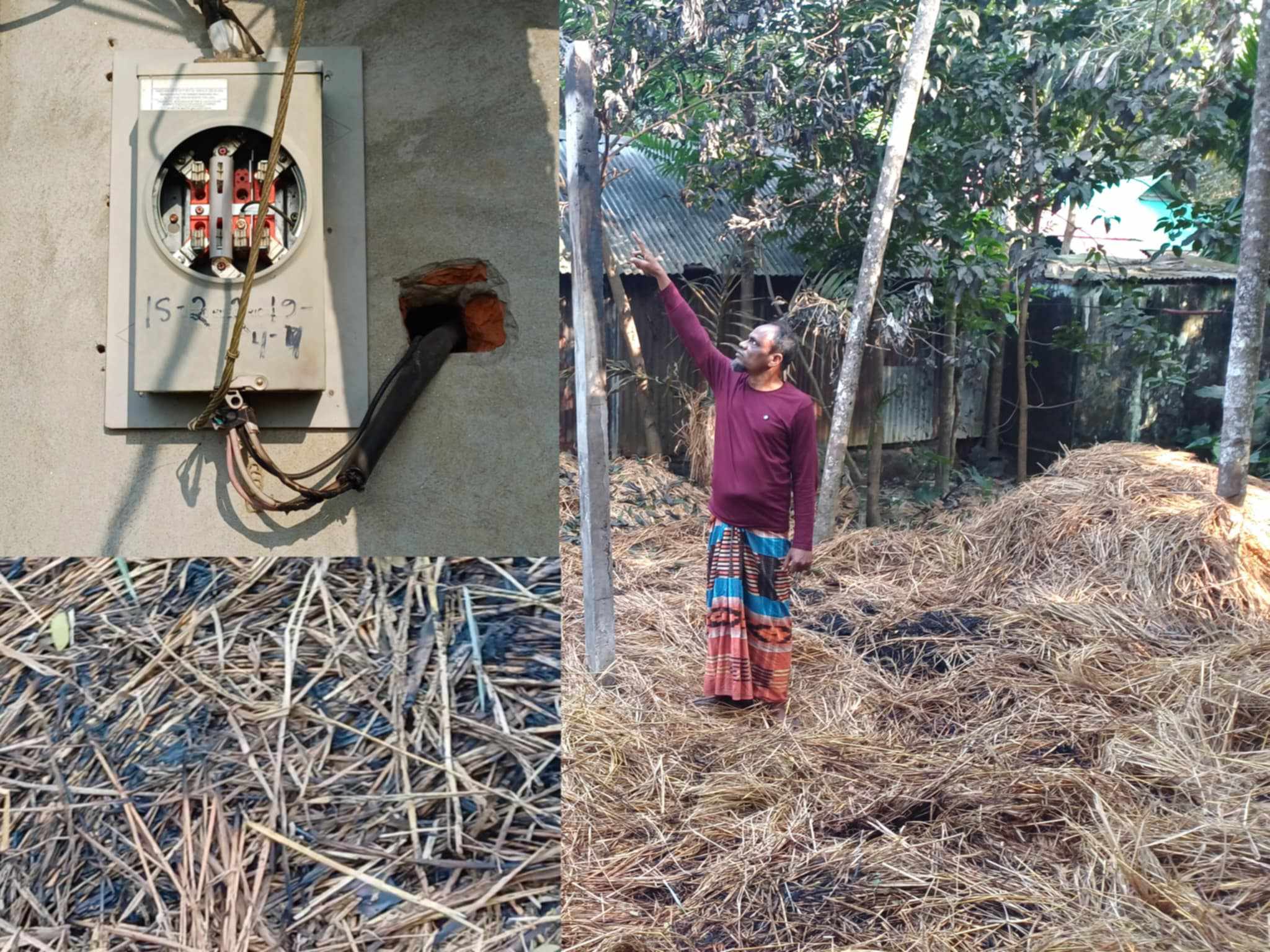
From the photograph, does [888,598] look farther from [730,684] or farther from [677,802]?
[677,802]

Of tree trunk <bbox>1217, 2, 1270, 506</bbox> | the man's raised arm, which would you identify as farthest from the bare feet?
tree trunk <bbox>1217, 2, 1270, 506</bbox>

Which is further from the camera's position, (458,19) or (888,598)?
(888,598)

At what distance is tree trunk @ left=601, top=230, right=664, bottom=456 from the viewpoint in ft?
22.2

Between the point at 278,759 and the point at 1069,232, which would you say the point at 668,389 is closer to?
the point at 1069,232

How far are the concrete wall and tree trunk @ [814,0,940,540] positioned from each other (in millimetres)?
4082

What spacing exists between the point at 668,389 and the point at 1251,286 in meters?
3.54

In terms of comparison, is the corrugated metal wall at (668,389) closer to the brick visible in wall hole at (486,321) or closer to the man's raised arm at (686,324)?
the man's raised arm at (686,324)

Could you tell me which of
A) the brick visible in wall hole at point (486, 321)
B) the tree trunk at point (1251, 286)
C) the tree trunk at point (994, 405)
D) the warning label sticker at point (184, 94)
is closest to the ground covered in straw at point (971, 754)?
the tree trunk at point (1251, 286)

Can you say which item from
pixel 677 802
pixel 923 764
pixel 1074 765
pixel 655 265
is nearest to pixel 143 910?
pixel 677 802

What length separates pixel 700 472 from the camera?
699 centimetres

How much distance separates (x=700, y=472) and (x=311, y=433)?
17.7 ft

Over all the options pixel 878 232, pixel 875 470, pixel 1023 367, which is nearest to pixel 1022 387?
pixel 1023 367

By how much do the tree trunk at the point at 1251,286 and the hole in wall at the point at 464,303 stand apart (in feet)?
14.2

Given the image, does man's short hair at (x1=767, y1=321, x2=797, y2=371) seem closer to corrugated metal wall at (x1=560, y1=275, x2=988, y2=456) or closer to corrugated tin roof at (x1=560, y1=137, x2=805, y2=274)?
corrugated tin roof at (x1=560, y1=137, x2=805, y2=274)
